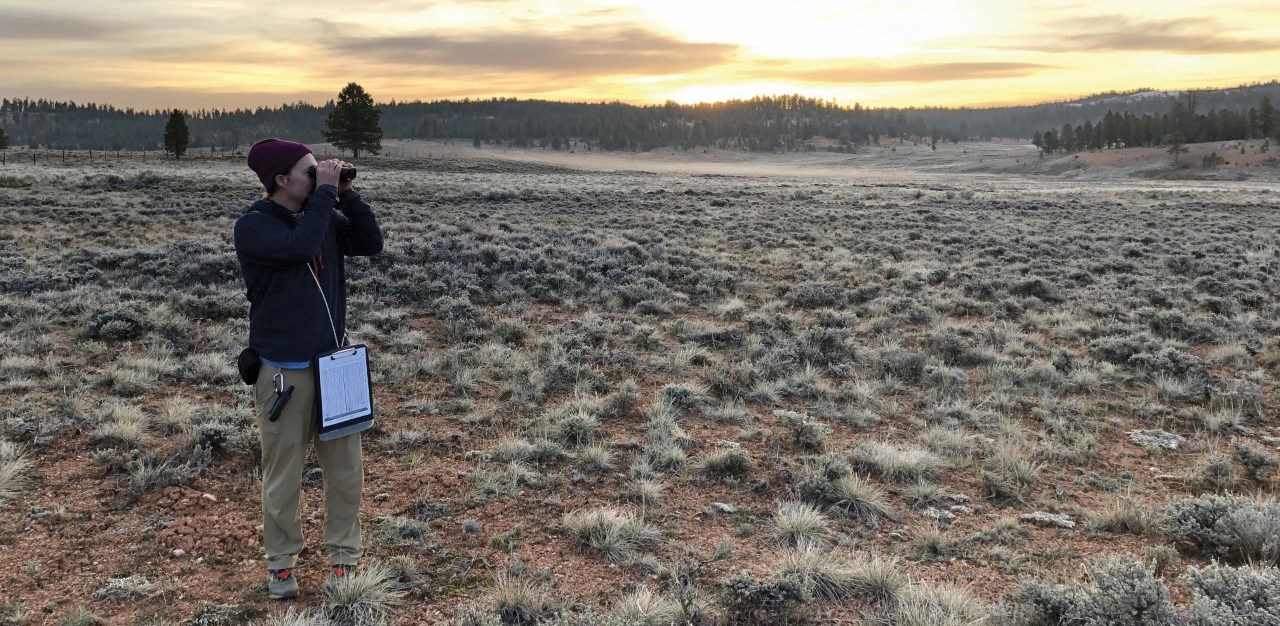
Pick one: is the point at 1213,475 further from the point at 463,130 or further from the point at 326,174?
the point at 463,130

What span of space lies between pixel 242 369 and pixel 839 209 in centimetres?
2996

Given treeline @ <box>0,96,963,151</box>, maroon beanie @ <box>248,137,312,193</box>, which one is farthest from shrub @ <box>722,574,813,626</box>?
treeline @ <box>0,96,963,151</box>

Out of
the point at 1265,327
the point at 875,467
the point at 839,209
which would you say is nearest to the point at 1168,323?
the point at 1265,327

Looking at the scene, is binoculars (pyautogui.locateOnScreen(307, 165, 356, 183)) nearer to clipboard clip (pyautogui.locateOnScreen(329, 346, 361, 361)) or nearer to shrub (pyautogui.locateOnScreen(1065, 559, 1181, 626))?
clipboard clip (pyautogui.locateOnScreen(329, 346, 361, 361))

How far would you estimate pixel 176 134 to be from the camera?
66.8 metres

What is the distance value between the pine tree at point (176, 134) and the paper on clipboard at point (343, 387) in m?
77.0

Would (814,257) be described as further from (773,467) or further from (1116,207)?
(1116,207)

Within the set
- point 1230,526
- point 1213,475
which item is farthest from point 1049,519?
point 1213,475

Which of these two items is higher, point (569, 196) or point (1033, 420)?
point (569, 196)

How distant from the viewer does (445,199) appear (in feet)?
99.7

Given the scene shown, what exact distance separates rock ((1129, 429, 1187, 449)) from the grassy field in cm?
5

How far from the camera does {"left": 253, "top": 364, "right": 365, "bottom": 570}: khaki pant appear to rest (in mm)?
3791

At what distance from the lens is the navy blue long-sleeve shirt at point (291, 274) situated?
352cm

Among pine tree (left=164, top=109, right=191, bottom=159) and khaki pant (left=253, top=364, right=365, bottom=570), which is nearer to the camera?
khaki pant (left=253, top=364, right=365, bottom=570)
